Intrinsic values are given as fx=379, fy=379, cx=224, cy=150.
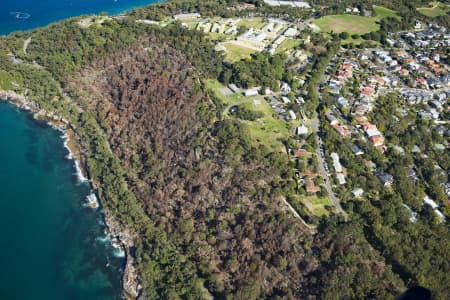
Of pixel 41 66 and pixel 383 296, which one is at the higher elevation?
pixel 41 66

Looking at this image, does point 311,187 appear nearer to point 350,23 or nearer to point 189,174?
point 189,174

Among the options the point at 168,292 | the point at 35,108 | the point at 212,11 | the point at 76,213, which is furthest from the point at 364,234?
the point at 212,11

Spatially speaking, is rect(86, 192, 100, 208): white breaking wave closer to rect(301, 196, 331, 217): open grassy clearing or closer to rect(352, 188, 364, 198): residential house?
rect(301, 196, 331, 217): open grassy clearing

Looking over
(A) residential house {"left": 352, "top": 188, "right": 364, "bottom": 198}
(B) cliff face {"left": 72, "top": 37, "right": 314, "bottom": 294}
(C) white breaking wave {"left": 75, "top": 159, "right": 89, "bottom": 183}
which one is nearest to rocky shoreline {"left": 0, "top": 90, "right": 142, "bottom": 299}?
(C) white breaking wave {"left": 75, "top": 159, "right": 89, "bottom": 183}

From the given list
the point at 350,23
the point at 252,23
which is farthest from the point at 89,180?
the point at 350,23

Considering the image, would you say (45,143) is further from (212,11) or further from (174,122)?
(212,11)

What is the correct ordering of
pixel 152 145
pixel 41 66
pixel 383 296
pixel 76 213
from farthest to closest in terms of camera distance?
pixel 41 66, pixel 152 145, pixel 76 213, pixel 383 296

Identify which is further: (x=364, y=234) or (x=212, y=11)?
(x=212, y=11)
